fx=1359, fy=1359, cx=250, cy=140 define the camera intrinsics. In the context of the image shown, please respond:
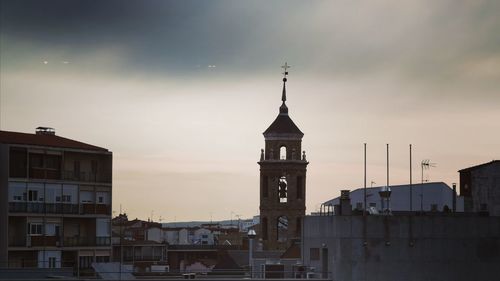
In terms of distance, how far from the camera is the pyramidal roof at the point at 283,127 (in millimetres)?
148250

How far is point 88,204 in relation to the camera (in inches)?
3745

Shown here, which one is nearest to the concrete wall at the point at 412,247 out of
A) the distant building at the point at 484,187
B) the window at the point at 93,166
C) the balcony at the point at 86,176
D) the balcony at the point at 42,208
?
the distant building at the point at 484,187

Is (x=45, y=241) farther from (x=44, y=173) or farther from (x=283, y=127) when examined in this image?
(x=283, y=127)

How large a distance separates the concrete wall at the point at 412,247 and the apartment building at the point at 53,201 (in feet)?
79.6

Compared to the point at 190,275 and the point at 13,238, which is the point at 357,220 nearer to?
the point at 190,275

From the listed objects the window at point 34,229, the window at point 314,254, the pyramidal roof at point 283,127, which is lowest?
the window at point 314,254

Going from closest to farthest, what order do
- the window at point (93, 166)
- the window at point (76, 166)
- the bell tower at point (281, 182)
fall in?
1. the window at point (76, 166)
2. the window at point (93, 166)
3. the bell tower at point (281, 182)

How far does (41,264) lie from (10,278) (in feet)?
61.5

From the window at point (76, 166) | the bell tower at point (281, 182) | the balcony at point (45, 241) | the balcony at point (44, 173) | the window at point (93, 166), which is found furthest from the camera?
the bell tower at point (281, 182)

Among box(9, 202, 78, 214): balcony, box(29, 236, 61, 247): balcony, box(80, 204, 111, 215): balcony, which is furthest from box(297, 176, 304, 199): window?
box(29, 236, 61, 247): balcony

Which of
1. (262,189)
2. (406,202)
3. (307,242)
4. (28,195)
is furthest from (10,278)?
(262,189)

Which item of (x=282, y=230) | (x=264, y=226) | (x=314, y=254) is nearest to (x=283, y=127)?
(x=264, y=226)

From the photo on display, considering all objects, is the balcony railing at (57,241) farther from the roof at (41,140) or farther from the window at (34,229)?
the roof at (41,140)

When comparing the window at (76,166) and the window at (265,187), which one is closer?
the window at (76,166)
